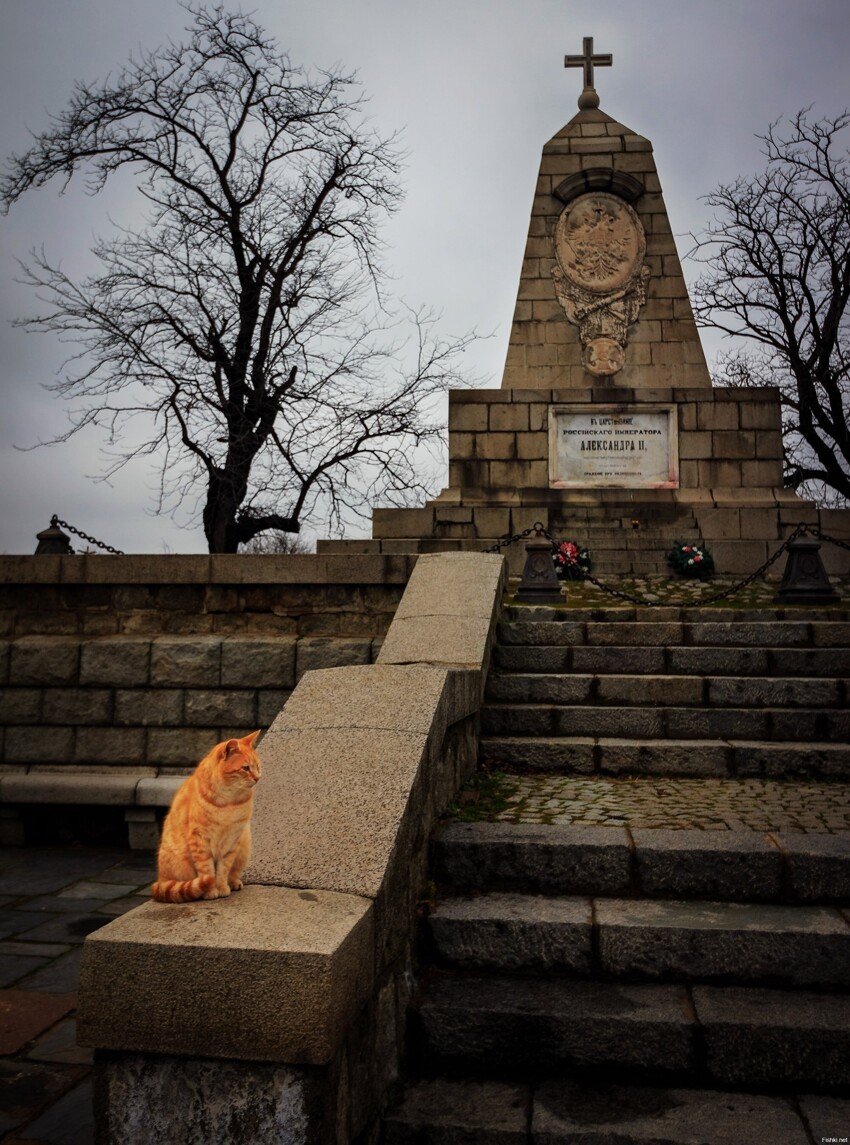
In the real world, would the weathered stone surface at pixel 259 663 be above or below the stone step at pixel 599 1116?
above

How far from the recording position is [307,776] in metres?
3.15

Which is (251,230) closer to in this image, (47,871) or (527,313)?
(527,313)

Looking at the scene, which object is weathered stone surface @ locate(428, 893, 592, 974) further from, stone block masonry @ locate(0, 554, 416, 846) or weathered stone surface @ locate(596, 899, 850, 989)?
stone block masonry @ locate(0, 554, 416, 846)

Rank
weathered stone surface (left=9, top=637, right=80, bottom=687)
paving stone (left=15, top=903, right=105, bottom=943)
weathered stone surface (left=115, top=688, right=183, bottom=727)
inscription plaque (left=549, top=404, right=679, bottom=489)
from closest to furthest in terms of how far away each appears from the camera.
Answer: paving stone (left=15, top=903, right=105, bottom=943)
weathered stone surface (left=115, top=688, right=183, bottom=727)
weathered stone surface (left=9, top=637, right=80, bottom=687)
inscription plaque (left=549, top=404, right=679, bottom=489)

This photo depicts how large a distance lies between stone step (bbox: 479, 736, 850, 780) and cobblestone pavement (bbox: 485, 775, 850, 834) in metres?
0.12

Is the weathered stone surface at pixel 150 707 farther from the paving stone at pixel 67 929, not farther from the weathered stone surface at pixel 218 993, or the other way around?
the weathered stone surface at pixel 218 993

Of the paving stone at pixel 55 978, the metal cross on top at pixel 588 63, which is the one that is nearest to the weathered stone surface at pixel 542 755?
the paving stone at pixel 55 978

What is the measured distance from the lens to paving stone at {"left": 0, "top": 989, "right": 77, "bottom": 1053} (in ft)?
10.7

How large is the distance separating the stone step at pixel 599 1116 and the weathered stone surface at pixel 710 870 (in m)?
0.80

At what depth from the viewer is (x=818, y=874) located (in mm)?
3285

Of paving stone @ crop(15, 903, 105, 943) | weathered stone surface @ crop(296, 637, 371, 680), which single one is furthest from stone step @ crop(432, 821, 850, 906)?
weathered stone surface @ crop(296, 637, 371, 680)

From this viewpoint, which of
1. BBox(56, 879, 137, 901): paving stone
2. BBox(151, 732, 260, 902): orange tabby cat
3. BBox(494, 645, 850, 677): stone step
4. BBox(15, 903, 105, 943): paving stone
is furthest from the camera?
BBox(494, 645, 850, 677): stone step

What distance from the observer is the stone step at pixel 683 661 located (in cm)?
581

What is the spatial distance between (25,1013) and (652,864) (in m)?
2.71
